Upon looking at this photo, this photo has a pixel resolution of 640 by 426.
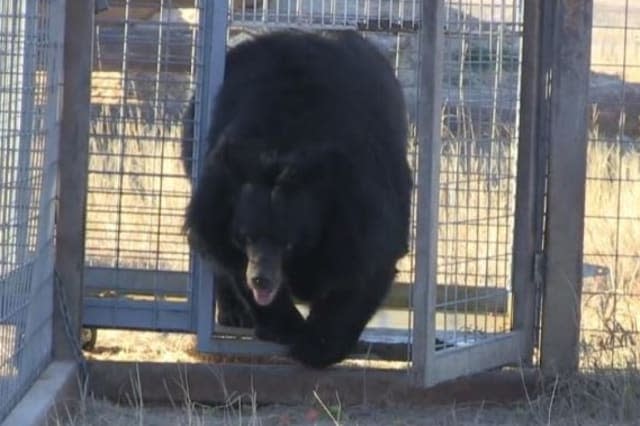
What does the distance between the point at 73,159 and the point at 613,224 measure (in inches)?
182

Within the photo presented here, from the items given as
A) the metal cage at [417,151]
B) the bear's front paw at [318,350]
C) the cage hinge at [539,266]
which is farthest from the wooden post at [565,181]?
the bear's front paw at [318,350]

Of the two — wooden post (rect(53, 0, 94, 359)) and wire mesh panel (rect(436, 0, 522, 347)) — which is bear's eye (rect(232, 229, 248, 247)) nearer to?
wooden post (rect(53, 0, 94, 359))

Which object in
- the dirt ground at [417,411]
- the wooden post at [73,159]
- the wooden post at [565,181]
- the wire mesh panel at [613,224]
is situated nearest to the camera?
the dirt ground at [417,411]

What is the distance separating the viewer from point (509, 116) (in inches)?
254

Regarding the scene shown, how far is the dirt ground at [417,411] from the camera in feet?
18.6

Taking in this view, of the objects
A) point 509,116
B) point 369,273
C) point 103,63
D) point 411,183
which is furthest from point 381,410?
point 103,63

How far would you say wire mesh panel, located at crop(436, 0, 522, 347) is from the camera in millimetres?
6230

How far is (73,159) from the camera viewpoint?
19.7 ft

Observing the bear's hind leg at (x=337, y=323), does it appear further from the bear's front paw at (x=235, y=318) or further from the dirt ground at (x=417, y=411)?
the bear's front paw at (x=235, y=318)

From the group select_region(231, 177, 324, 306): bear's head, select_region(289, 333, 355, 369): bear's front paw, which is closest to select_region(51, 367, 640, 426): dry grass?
select_region(289, 333, 355, 369): bear's front paw

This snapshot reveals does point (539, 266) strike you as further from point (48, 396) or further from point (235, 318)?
point (48, 396)

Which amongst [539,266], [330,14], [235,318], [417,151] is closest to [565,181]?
[539,266]

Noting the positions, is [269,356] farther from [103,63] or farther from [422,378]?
[103,63]

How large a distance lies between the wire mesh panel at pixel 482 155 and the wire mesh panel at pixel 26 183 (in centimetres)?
163
